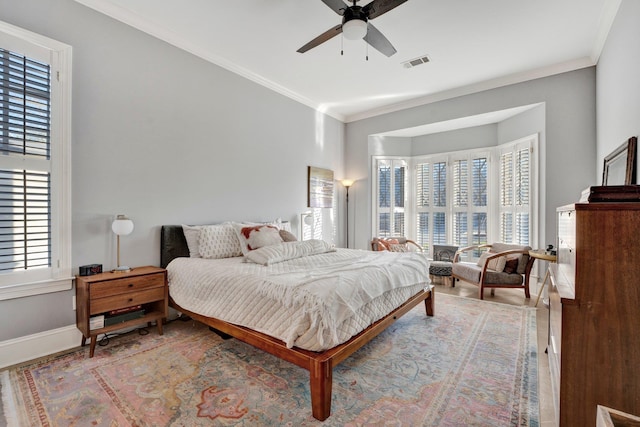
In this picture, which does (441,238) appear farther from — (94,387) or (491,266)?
(94,387)

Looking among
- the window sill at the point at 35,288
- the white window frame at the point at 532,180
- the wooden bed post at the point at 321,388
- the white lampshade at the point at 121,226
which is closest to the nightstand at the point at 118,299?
the window sill at the point at 35,288

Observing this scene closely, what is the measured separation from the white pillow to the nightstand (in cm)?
43

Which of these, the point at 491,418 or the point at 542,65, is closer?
the point at 491,418

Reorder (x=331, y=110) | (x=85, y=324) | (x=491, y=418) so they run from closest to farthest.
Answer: (x=491, y=418)
(x=85, y=324)
(x=331, y=110)

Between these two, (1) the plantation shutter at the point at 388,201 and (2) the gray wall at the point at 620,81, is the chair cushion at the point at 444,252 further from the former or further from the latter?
(2) the gray wall at the point at 620,81

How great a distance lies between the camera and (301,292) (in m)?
1.91

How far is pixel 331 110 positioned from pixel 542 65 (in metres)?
3.33

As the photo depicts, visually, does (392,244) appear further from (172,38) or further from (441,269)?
(172,38)

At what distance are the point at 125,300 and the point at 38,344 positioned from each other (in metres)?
0.72

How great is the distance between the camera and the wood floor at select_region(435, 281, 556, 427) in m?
1.84

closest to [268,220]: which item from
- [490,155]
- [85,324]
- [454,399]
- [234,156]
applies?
[234,156]

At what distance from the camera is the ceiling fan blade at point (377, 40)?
2.48m

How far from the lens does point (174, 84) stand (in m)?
3.39

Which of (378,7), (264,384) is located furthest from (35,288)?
(378,7)
